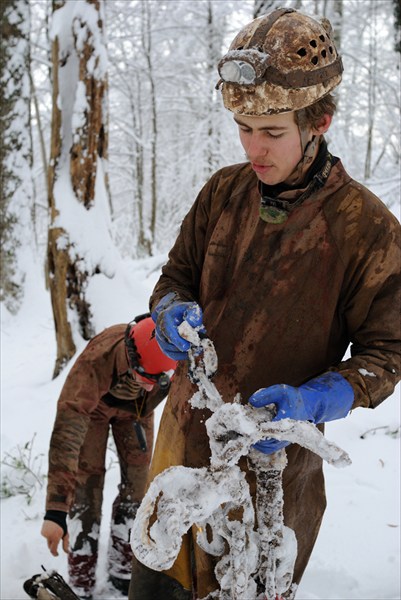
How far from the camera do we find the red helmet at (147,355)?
7.34 feet

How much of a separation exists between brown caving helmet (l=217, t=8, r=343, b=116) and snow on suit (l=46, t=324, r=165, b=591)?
4.10 ft

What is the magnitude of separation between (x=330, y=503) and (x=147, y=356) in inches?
58.0

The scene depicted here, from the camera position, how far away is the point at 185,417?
1660mm

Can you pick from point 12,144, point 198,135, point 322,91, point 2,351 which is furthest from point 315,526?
point 198,135

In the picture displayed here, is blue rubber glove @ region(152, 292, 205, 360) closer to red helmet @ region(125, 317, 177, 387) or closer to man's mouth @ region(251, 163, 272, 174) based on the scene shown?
man's mouth @ region(251, 163, 272, 174)

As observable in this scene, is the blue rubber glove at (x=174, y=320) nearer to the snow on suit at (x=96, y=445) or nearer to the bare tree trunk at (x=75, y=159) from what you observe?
the snow on suit at (x=96, y=445)

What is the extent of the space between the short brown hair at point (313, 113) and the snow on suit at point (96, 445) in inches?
48.8

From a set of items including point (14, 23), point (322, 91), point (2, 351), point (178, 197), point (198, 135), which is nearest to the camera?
point (322, 91)

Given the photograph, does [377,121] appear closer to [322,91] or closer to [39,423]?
[39,423]

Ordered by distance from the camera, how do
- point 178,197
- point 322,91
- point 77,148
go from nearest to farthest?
point 322,91, point 77,148, point 178,197

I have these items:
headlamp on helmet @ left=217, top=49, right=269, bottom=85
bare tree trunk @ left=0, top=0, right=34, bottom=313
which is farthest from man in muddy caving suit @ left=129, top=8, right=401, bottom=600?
bare tree trunk @ left=0, top=0, right=34, bottom=313

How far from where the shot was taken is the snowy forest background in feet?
10.8

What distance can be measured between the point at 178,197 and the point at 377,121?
693cm

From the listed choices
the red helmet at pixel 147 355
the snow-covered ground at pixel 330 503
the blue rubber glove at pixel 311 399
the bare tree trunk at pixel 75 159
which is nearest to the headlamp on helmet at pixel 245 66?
the blue rubber glove at pixel 311 399
